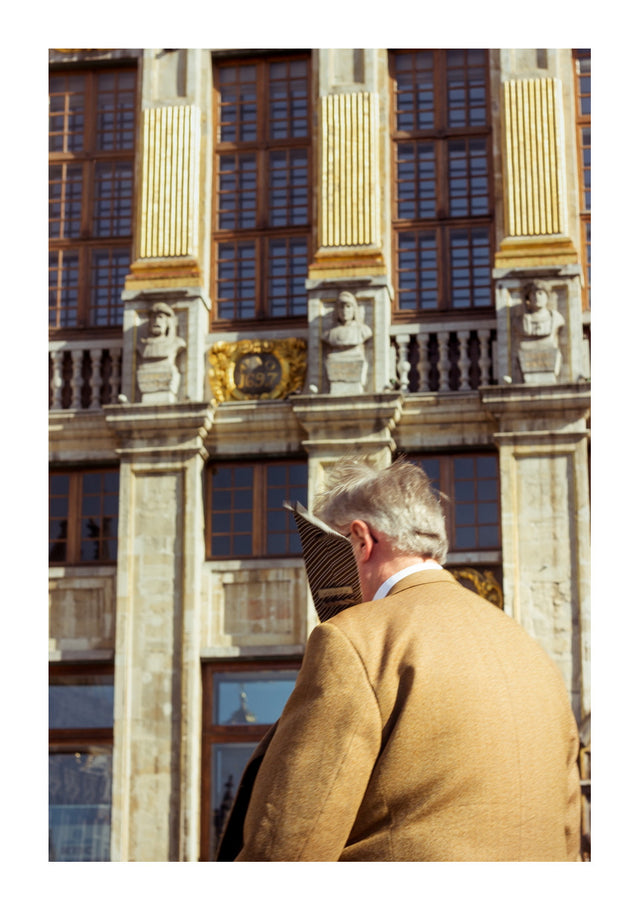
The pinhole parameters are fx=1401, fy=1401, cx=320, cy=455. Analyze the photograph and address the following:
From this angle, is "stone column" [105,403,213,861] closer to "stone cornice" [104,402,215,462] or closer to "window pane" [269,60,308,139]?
"stone cornice" [104,402,215,462]

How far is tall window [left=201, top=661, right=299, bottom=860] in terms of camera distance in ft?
39.3

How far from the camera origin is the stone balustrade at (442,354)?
41.7ft

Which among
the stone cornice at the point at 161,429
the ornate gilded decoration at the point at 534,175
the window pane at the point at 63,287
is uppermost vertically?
the ornate gilded decoration at the point at 534,175

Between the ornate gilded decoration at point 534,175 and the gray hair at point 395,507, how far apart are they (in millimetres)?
9599

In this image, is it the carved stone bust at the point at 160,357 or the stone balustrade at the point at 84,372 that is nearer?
the carved stone bust at the point at 160,357

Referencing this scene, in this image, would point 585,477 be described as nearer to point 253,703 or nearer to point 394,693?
point 253,703

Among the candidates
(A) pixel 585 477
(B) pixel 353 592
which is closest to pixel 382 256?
(A) pixel 585 477

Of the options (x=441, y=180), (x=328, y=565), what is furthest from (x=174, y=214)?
(x=328, y=565)

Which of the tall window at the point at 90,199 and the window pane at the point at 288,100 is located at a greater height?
the window pane at the point at 288,100

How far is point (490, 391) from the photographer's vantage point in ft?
40.2

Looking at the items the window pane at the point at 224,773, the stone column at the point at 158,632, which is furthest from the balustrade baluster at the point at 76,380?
the window pane at the point at 224,773

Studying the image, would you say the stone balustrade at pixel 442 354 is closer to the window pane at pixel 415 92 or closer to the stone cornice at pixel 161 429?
the stone cornice at pixel 161 429
